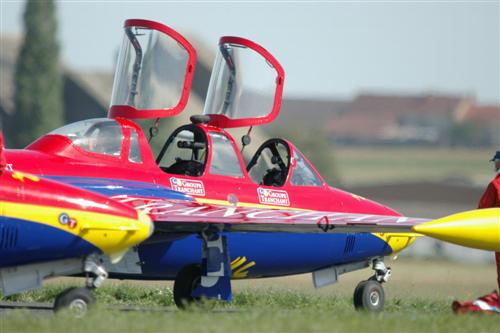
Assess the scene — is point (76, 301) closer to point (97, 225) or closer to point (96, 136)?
point (97, 225)

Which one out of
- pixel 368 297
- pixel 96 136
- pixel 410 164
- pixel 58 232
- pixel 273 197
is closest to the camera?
pixel 58 232

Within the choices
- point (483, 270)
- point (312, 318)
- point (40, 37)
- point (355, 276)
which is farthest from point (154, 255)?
point (40, 37)

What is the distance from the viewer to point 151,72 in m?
17.3

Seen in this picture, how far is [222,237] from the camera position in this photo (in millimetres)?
15234

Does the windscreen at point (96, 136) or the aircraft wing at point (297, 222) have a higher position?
the windscreen at point (96, 136)

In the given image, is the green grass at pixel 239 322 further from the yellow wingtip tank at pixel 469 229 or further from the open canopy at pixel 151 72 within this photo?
the open canopy at pixel 151 72

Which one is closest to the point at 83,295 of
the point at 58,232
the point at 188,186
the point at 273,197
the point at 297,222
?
the point at 58,232

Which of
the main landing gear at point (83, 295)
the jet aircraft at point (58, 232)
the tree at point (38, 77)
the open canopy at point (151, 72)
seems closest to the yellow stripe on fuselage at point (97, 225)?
the jet aircraft at point (58, 232)

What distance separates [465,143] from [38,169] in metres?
145

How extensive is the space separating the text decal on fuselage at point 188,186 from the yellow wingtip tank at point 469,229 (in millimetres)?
3148

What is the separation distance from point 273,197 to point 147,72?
2.49 metres

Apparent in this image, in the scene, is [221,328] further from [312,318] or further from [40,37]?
[40,37]

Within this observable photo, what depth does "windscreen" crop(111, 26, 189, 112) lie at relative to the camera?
17.1 meters

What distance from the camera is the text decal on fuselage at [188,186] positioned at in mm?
15945
